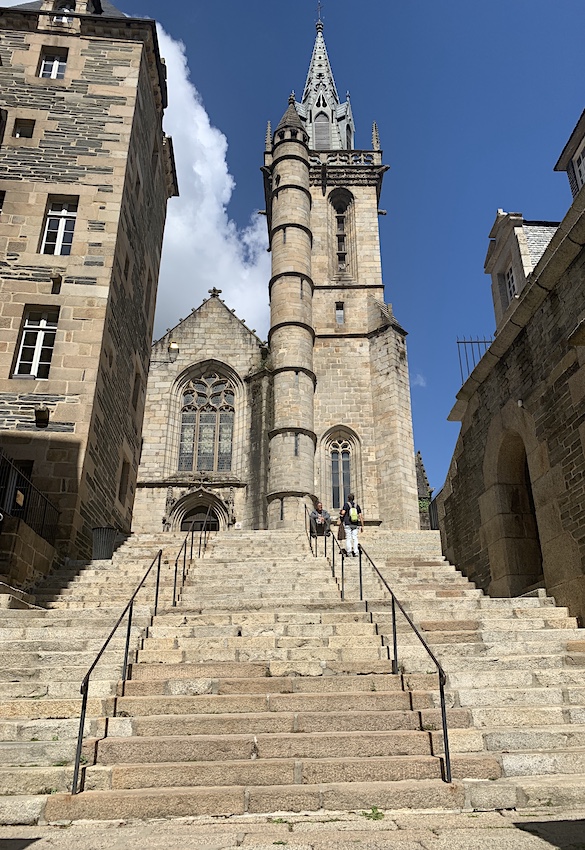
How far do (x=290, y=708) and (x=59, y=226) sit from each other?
12.0 metres

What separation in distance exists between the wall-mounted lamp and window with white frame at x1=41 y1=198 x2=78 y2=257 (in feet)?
12.3

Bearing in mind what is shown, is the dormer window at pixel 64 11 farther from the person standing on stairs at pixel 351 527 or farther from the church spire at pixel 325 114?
the church spire at pixel 325 114

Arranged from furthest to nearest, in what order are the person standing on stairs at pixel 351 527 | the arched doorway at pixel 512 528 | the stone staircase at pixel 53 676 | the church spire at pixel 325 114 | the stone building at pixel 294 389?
the church spire at pixel 325 114 → the stone building at pixel 294 389 → the person standing on stairs at pixel 351 527 → the arched doorway at pixel 512 528 → the stone staircase at pixel 53 676

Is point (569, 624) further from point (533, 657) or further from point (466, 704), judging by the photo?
point (466, 704)

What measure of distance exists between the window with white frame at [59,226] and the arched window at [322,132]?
2297 centimetres

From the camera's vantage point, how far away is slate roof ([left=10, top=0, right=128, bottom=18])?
15.7 meters

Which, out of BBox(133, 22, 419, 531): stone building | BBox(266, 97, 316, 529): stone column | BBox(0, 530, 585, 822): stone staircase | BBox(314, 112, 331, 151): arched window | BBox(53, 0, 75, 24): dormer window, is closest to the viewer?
BBox(0, 530, 585, 822): stone staircase

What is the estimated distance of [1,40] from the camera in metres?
15.2

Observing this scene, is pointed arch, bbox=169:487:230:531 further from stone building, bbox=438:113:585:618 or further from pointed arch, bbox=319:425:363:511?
stone building, bbox=438:113:585:618

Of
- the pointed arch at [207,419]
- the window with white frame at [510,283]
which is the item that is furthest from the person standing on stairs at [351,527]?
the pointed arch at [207,419]

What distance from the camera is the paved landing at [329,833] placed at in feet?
10.4

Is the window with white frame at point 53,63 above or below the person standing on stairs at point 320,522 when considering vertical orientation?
above

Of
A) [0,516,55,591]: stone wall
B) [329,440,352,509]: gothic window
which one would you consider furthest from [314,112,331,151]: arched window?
[0,516,55,591]: stone wall

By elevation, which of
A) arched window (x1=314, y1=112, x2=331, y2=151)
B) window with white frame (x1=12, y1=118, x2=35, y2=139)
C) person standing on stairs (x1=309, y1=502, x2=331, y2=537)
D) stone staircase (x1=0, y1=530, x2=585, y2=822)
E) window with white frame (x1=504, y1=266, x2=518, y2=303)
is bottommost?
stone staircase (x1=0, y1=530, x2=585, y2=822)
